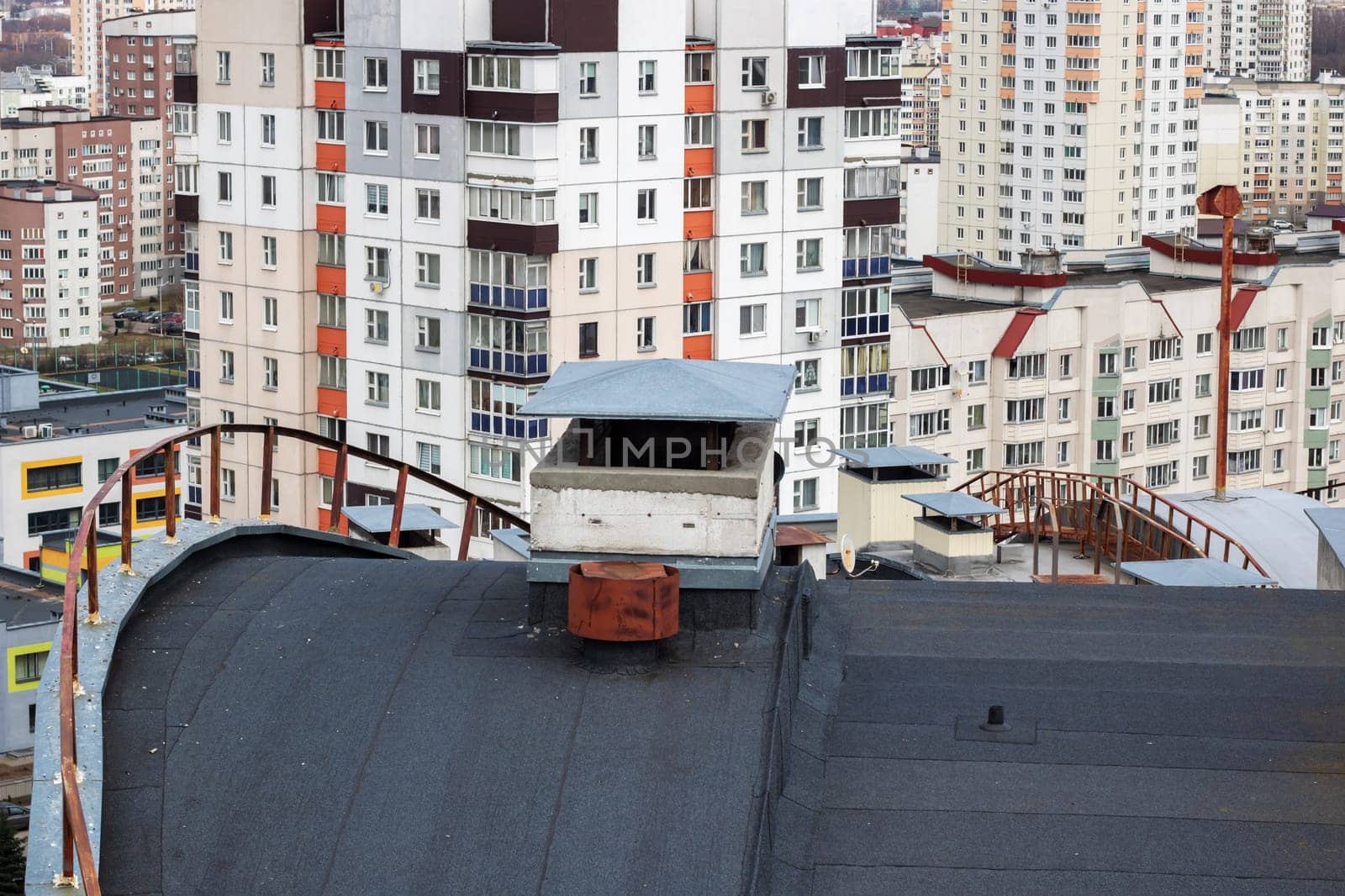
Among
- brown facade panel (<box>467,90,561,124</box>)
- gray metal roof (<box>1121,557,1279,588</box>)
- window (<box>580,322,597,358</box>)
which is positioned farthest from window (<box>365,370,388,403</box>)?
gray metal roof (<box>1121,557,1279,588</box>)

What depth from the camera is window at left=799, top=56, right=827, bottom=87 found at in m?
59.6

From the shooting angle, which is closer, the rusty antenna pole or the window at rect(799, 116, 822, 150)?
the rusty antenna pole

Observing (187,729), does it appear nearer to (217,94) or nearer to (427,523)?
(427,523)

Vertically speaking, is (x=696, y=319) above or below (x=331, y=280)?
below

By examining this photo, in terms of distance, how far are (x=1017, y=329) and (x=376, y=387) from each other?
22.9m

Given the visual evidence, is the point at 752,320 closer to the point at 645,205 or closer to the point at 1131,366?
the point at 645,205

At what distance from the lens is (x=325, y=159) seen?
6003 cm

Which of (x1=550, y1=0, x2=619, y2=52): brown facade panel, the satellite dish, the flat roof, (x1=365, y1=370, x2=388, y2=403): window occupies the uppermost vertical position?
(x1=550, y1=0, x2=619, y2=52): brown facade panel

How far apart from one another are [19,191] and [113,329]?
1888 centimetres

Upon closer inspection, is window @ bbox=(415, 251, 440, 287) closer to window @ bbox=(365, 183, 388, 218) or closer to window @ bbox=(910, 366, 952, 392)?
window @ bbox=(365, 183, 388, 218)

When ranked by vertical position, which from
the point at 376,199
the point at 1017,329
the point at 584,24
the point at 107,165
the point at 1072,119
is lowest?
the point at 1017,329

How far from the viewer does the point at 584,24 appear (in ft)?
181

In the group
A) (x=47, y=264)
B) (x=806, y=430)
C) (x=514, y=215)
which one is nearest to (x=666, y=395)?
(x=514, y=215)

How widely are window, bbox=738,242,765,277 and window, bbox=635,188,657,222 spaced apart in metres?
3.14
